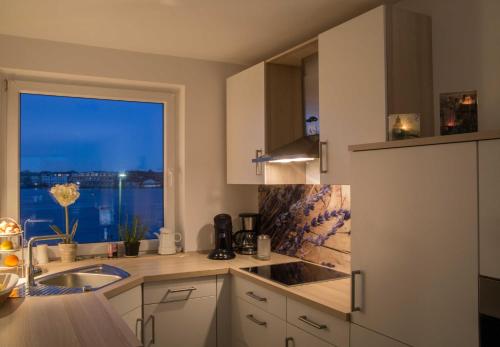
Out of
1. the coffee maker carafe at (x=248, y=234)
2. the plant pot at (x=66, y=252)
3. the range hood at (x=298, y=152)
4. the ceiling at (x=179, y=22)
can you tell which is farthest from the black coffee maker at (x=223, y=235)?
the ceiling at (x=179, y=22)

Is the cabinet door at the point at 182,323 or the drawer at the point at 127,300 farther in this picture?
the cabinet door at the point at 182,323

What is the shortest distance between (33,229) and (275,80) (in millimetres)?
1958

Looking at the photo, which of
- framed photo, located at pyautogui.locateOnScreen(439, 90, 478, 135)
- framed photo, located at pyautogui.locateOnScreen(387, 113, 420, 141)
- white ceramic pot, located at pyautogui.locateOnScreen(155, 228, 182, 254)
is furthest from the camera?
white ceramic pot, located at pyautogui.locateOnScreen(155, 228, 182, 254)

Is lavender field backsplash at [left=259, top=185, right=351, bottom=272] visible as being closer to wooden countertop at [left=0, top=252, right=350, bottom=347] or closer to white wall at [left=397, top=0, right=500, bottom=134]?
wooden countertop at [left=0, top=252, right=350, bottom=347]

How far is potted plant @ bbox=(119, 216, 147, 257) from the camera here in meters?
3.23

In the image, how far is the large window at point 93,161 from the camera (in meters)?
3.07

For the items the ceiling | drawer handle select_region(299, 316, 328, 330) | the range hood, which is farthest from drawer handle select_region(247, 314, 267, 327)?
the ceiling

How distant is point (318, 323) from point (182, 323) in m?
1.05

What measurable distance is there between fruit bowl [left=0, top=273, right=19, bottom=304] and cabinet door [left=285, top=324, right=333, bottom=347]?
1.33m

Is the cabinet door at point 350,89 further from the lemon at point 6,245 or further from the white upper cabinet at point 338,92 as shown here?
the lemon at point 6,245

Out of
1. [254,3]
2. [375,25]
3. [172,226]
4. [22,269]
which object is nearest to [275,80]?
[254,3]

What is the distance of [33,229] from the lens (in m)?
3.06

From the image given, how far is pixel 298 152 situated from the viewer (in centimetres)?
248

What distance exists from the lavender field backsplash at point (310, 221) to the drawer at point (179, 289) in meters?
0.68
